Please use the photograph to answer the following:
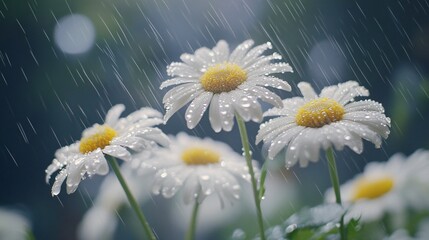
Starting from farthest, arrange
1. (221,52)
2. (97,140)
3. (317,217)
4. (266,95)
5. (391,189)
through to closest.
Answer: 1. (391,189)
2. (221,52)
3. (97,140)
4. (266,95)
5. (317,217)

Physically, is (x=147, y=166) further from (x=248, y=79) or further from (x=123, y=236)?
(x=123, y=236)

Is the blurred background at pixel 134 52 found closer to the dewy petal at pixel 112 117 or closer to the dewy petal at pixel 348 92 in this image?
the dewy petal at pixel 112 117

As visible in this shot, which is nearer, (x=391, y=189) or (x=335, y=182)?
(x=335, y=182)

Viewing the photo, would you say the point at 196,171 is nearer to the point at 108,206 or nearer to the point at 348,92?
the point at 348,92

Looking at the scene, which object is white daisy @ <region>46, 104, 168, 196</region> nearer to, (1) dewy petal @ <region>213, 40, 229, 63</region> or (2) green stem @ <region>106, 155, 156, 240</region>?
(2) green stem @ <region>106, 155, 156, 240</region>

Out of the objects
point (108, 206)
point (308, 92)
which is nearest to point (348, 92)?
point (308, 92)

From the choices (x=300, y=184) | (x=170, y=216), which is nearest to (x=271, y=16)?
(x=300, y=184)

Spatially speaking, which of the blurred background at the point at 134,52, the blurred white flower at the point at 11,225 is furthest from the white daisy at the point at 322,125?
the blurred background at the point at 134,52
